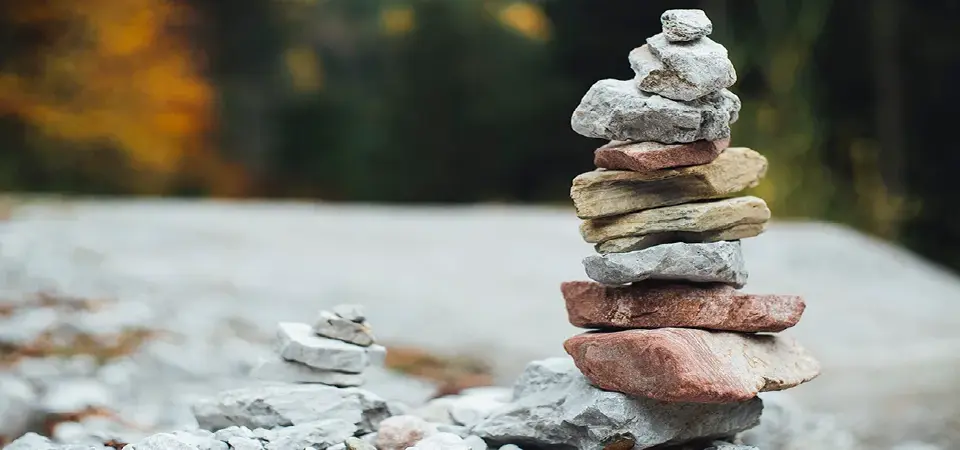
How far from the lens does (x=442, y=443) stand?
3.50 m

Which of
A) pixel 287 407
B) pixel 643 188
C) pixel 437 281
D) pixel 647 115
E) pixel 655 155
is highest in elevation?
pixel 647 115

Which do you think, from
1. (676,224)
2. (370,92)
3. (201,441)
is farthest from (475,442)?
(370,92)

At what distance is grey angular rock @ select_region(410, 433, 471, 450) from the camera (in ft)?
11.3

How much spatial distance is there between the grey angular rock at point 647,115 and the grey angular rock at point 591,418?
90 centimetres

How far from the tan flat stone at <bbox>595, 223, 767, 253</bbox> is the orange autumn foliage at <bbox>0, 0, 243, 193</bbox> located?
10.5 m

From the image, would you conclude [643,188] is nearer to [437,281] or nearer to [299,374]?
[299,374]

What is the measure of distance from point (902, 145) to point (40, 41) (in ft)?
34.3

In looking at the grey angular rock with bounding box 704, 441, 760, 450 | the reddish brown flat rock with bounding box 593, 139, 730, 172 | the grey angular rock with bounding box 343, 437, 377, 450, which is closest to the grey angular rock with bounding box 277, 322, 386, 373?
the grey angular rock with bounding box 343, 437, 377, 450

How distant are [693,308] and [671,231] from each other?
0.92ft

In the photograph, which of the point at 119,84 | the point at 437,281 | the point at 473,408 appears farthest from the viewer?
the point at 119,84

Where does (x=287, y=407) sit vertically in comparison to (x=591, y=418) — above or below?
below

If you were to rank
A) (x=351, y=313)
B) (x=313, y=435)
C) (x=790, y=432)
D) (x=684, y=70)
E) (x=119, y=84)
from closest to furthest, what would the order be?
(x=684, y=70) → (x=313, y=435) → (x=351, y=313) → (x=790, y=432) → (x=119, y=84)

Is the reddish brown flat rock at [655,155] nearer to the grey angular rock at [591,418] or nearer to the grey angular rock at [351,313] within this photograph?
the grey angular rock at [591,418]

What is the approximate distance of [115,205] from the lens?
428 inches
